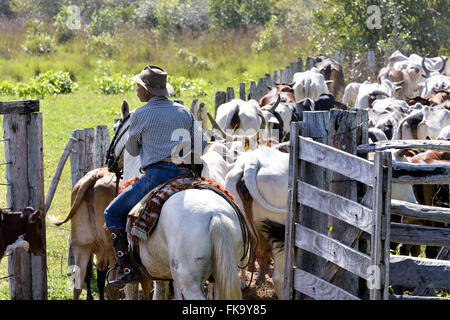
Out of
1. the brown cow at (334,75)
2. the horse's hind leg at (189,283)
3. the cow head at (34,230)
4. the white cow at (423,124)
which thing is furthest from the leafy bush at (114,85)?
the horse's hind leg at (189,283)

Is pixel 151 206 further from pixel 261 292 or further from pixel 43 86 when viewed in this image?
pixel 43 86

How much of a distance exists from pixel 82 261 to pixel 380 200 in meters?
3.90

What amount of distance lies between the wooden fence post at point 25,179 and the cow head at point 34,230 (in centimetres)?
11

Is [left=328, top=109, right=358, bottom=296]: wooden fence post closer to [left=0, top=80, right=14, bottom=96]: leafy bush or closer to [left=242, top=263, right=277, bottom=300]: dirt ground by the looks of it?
[left=242, top=263, right=277, bottom=300]: dirt ground

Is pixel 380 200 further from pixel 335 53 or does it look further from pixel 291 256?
pixel 335 53

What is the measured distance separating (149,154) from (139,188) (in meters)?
0.30

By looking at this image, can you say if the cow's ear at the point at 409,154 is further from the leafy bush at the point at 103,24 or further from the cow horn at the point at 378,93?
the leafy bush at the point at 103,24

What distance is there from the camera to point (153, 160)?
6230 mm

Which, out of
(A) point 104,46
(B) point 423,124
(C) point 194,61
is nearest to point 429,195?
(B) point 423,124

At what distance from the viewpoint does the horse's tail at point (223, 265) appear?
5.42 m

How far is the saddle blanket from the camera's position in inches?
229

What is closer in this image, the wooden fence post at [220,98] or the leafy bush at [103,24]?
the wooden fence post at [220,98]

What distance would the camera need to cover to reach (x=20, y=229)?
252 inches

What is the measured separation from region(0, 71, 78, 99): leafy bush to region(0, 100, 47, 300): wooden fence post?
1372cm
